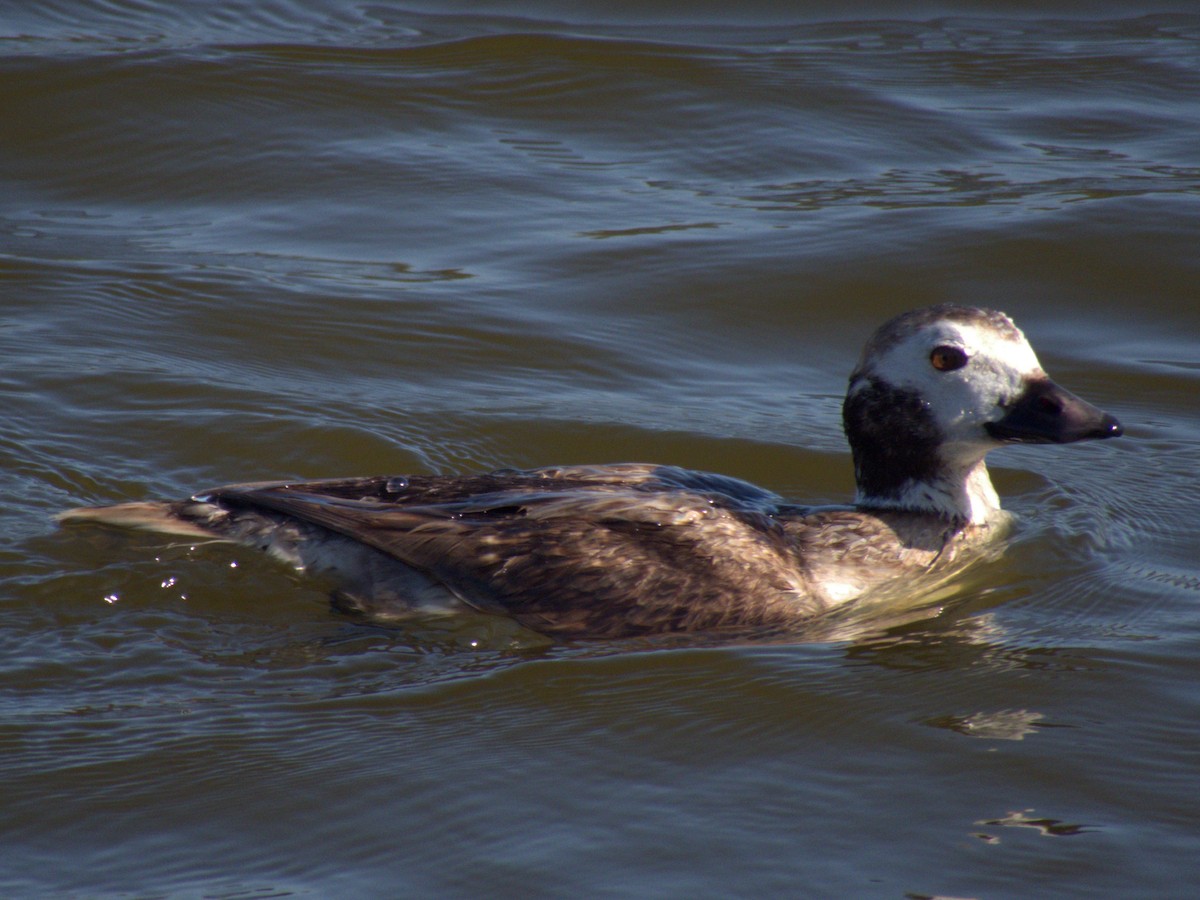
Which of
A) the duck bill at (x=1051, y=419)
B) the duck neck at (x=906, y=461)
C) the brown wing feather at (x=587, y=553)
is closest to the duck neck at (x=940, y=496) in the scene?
the duck neck at (x=906, y=461)

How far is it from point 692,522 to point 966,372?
3.86ft

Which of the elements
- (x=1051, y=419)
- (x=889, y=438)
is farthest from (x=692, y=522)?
(x=1051, y=419)

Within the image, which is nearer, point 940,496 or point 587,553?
point 587,553

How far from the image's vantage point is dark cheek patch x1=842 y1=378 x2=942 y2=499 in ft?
20.6

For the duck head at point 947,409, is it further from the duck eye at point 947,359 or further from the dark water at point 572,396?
the dark water at point 572,396

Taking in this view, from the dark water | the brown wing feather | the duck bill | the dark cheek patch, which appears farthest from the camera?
the dark cheek patch

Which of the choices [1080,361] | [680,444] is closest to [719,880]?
[680,444]

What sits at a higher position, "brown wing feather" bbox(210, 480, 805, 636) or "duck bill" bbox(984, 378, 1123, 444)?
"duck bill" bbox(984, 378, 1123, 444)

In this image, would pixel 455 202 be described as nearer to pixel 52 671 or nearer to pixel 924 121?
pixel 924 121

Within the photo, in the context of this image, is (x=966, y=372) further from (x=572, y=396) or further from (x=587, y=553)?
(x=572, y=396)

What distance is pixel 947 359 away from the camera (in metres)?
6.15

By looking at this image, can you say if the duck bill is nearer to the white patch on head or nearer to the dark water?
the white patch on head

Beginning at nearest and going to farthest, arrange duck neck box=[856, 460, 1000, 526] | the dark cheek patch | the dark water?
the dark water → the dark cheek patch → duck neck box=[856, 460, 1000, 526]

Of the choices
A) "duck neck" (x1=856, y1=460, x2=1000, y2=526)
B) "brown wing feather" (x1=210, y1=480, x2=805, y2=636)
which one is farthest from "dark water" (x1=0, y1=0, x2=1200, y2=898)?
"duck neck" (x1=856, y1=460, x2=1000, y2=526)
